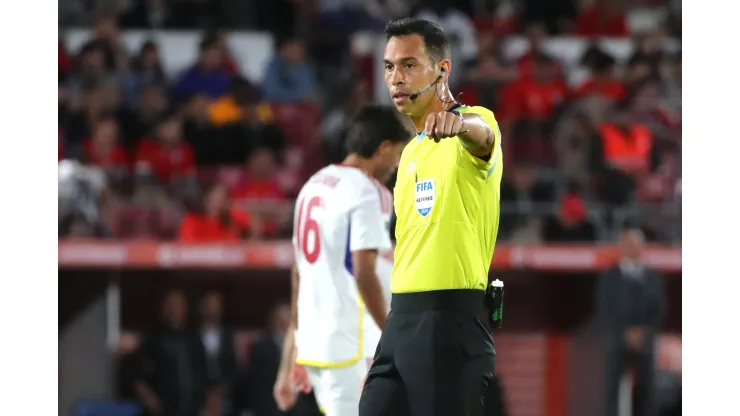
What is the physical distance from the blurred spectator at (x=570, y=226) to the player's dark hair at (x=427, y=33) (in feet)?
24.5

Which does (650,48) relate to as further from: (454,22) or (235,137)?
(235,137)

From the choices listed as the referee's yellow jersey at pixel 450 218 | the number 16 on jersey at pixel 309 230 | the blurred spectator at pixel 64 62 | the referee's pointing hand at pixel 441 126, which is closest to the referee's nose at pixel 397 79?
the referee's yellow jersey at pixel 450 218

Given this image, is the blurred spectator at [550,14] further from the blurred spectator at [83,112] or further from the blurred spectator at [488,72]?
the blurred spectator at [83,112]

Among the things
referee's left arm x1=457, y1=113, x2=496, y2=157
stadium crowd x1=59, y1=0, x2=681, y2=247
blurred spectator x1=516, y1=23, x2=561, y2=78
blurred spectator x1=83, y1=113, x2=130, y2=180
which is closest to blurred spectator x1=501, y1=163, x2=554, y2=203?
stadium crowd x1=59, y1=0, x2=681, y2=247

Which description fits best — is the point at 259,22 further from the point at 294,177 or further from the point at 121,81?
the point at 294,177

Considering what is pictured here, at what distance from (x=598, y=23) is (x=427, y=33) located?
12020 millimetres

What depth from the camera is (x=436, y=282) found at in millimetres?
4418

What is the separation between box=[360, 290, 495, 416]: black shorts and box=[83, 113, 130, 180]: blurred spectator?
8.23 m

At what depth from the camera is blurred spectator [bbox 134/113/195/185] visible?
12.5 meters

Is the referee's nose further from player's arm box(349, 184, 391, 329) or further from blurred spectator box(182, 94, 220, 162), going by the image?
blurred spectator box(182, 94, 220, 162)

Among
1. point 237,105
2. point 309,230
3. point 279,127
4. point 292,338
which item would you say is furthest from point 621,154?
point 309,230

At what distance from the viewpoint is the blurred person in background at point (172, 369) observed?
11180mm

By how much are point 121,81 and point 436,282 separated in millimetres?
10086
